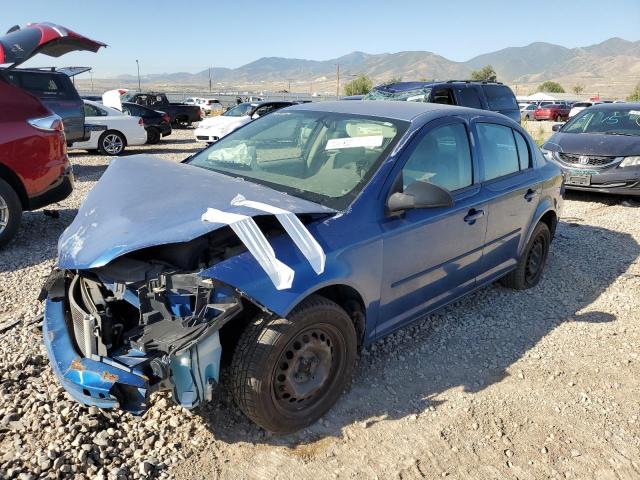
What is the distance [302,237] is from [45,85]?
33.7 feet

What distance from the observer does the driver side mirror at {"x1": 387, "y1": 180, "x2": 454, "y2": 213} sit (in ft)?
9.37

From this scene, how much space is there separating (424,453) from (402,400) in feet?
1.48

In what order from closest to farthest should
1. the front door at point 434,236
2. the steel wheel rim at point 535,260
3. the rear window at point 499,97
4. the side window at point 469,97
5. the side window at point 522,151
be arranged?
the front door at point 434,236
the side window at point 522,151
the steel wheel rim at point 535,260
the side window at point 469,97
the rear window at point 499,97

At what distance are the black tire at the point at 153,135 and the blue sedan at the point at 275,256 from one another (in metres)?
13.9

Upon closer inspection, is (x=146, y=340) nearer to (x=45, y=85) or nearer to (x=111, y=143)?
(x=45, y=85)

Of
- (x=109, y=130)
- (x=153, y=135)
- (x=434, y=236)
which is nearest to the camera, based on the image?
(x=434, y=236)

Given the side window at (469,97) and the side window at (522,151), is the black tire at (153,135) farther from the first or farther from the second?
the side window at (522,151)

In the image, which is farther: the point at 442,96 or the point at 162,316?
the point at 442,96

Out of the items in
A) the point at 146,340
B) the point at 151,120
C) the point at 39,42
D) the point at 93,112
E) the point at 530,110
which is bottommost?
the point at 530,110

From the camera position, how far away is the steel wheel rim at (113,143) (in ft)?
43.0

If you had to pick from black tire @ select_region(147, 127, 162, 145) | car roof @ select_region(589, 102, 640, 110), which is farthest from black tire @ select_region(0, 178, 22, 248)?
black tire @ select_region(147, 127, 162, 145)

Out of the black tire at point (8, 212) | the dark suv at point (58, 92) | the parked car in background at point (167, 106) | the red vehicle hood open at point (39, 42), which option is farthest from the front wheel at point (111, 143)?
the parked car in background at point (167, 106)

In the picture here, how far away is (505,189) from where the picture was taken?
398cm

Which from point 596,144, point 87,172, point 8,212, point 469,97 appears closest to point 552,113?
point 469,97
